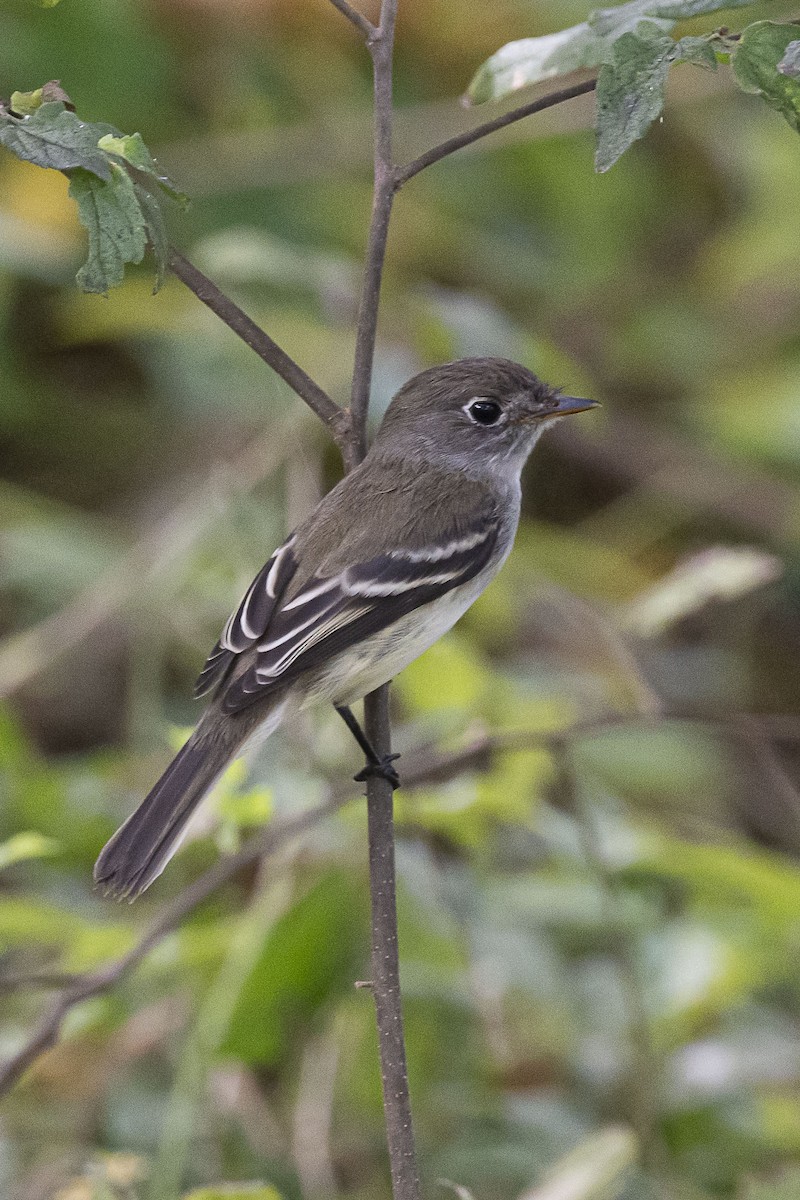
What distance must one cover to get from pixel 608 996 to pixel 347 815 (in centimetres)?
80

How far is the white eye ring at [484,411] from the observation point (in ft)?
9.92

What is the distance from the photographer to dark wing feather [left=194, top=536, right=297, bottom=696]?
258cm

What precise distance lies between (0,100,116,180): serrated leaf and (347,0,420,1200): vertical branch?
0.38 metres

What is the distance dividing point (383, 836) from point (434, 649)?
1398mm

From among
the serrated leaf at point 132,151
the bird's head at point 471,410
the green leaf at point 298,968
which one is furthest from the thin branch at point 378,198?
the green leaf at point 298,968

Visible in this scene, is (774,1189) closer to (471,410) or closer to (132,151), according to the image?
(471,410)

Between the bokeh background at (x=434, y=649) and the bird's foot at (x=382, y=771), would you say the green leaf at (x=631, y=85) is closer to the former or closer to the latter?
the bird's foot at (x=382, y=771)

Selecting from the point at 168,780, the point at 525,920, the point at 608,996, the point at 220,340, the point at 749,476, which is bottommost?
the point at 608,996

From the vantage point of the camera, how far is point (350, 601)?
8.50 ft

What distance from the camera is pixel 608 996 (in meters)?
3.29

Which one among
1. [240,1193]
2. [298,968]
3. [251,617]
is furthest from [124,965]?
[251,617]

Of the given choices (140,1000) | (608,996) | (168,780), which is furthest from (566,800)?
(168,780)

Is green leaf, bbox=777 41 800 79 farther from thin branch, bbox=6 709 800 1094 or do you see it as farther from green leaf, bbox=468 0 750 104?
thin branch, bbox=6 709 800 1094

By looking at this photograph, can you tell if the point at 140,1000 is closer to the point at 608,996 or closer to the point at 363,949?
the point at 363,949
